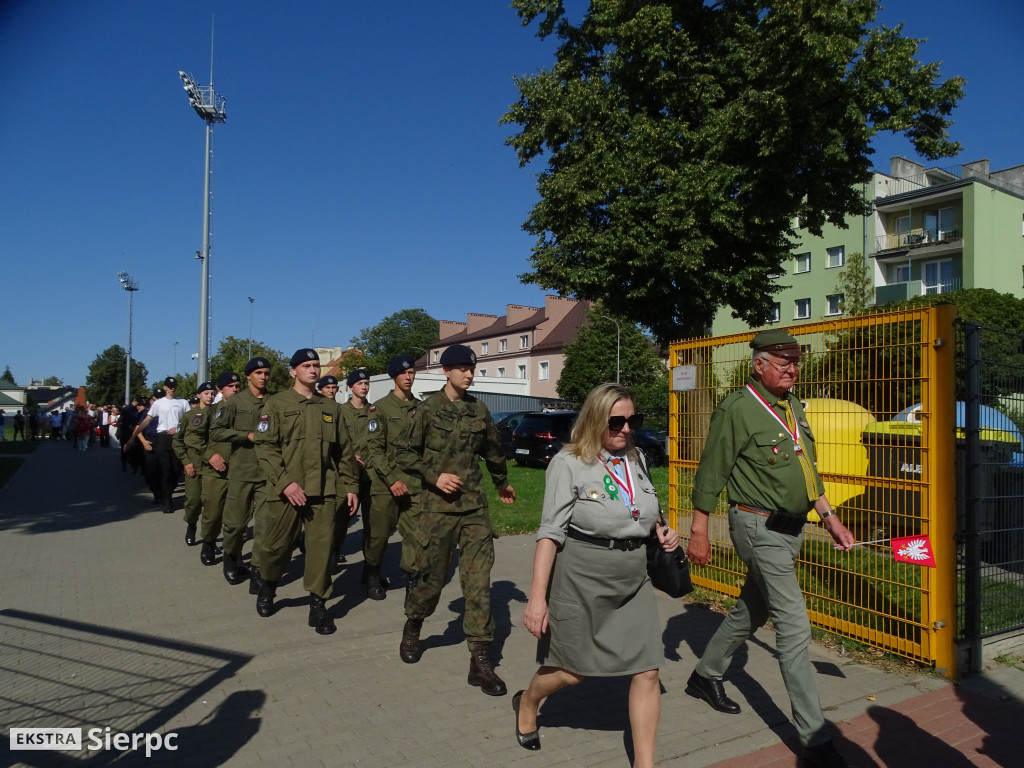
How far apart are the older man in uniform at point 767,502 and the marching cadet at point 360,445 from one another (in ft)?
10.9

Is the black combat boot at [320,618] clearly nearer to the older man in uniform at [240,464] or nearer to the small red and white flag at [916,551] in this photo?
the older man in uniform at [240,464]

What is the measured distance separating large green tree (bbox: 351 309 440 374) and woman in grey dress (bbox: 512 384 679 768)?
330 feet

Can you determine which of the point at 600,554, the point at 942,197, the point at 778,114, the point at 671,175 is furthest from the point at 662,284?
the point at 942,197

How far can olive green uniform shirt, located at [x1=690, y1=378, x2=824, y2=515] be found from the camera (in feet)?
12.6

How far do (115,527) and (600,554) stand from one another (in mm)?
9550

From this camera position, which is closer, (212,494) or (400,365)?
(400,365)

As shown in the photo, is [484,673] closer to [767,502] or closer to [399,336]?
[767,502]

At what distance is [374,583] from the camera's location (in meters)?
6.84

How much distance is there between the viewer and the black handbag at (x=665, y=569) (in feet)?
11.2

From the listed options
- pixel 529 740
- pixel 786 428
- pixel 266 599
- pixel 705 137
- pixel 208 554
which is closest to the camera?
pixel 529 740

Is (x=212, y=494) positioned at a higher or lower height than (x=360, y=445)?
lower

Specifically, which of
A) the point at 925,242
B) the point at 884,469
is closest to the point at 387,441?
the point at 884,469

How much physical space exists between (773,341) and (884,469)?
1.55 m

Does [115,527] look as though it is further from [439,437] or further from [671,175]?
[671,175]
